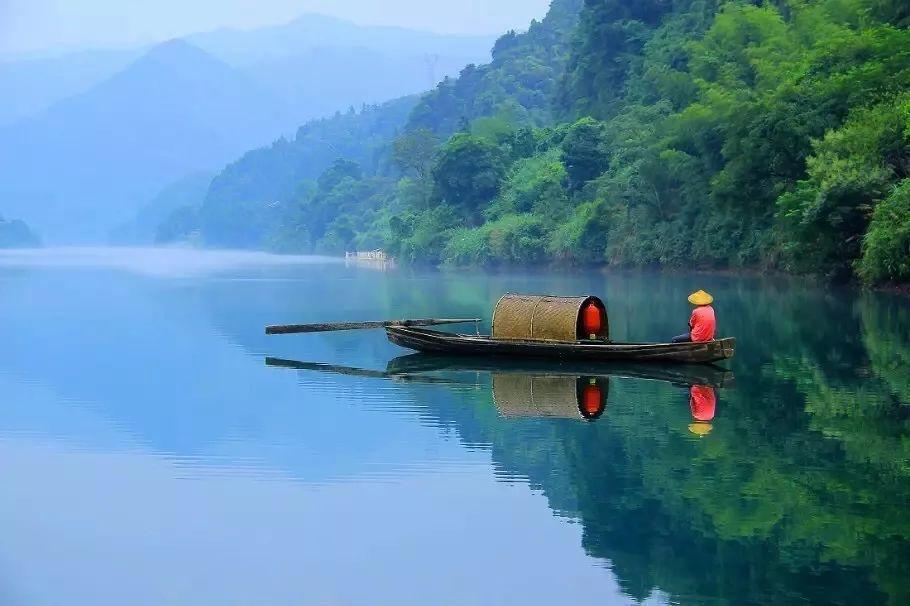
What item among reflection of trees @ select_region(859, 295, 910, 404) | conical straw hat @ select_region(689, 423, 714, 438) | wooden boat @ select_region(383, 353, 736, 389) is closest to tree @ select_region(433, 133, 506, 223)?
reflection of trees @ select_region(859, 295, 910, 404)

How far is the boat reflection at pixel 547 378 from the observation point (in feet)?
43.7

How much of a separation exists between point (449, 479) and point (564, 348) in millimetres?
6868

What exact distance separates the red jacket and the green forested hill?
9.93m

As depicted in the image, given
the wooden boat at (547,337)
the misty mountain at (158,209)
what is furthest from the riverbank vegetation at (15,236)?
the wooden boat at (547,337)

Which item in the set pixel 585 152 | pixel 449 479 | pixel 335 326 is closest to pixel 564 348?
pixel 335 326

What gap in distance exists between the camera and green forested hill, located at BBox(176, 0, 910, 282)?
93.3 ft

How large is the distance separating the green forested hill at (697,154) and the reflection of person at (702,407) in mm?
11774

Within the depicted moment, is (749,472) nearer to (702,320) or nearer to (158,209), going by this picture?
(702,320)

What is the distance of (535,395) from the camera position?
14523 millimetres

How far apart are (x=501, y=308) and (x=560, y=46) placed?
8174 centimetres

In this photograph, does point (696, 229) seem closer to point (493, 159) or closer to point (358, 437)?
point (493, 159)

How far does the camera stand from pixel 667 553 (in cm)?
793

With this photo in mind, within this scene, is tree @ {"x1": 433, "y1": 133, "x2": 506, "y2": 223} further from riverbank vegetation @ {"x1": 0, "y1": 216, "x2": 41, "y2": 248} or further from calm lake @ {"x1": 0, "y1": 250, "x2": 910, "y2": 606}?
riverbank vegetation @ {"x1": 0, "y1": 216, "x2": 41, "y2": 248}

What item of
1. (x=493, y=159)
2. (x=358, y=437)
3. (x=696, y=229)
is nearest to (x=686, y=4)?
(x=493, y=159)
